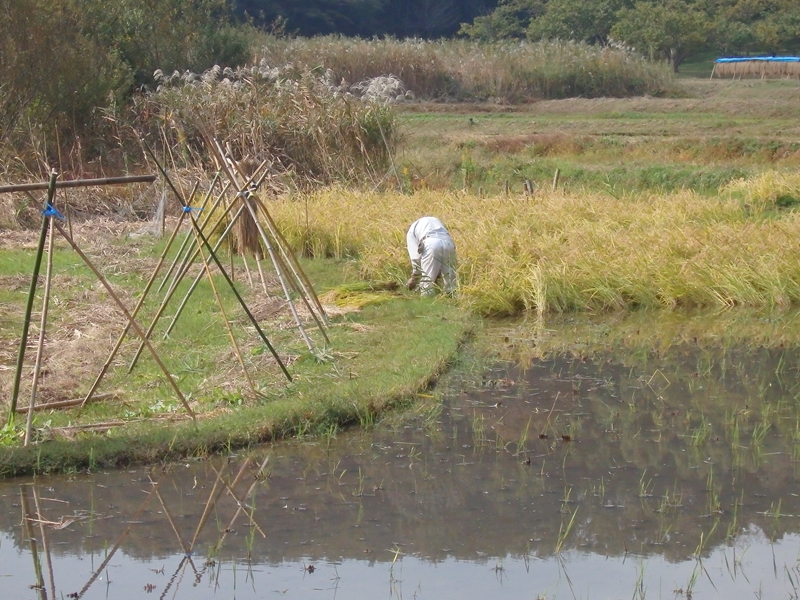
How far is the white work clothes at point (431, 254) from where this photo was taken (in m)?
11.0

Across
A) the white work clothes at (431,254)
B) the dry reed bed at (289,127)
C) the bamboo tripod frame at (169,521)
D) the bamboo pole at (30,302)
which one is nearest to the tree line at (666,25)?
the dry reed bed at (289,127)

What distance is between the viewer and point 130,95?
2053cm

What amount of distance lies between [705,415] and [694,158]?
14.7m

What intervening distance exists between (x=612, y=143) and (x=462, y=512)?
17880mm

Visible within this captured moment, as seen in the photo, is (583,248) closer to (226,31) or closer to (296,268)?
(296,268)

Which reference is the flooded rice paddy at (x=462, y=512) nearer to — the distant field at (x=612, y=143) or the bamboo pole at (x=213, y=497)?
the bamboo pole at (x=213, y=497)

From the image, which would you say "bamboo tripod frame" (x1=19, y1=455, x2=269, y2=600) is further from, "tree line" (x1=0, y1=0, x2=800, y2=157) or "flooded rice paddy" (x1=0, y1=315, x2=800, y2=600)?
"tree line" (x1=0, y1=0, x2=800, y2=157)

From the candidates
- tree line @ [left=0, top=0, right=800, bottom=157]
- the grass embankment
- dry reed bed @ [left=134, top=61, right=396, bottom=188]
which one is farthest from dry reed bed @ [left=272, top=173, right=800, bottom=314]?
tree line @ [left=0, top=0, right=800, bottom=157]

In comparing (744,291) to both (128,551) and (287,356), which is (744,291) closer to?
(287,356)

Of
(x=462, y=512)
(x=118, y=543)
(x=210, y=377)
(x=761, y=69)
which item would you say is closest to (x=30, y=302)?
(x=118, y=543)

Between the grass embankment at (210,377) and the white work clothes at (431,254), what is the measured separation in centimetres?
35

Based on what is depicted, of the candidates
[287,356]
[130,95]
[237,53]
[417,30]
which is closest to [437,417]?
[287,356]

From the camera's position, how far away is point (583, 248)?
11.6 m

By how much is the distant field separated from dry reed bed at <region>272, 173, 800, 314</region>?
13.7ft
